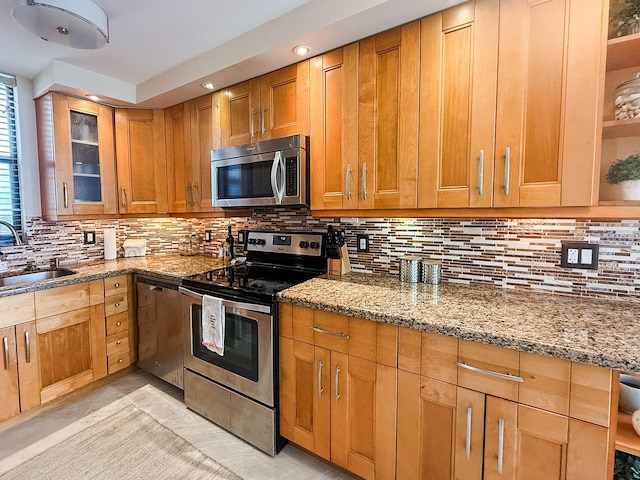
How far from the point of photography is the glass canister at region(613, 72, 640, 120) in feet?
4.02

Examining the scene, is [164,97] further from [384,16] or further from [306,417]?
[306,417]

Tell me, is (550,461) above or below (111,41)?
below

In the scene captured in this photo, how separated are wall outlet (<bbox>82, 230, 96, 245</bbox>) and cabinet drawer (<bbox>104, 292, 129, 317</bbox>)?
74 cm

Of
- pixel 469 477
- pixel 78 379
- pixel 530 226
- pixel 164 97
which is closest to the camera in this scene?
pixel 469 477

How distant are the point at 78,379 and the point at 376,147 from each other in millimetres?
2664

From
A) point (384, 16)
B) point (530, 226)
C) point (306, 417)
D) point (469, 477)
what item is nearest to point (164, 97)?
point (384, 16)

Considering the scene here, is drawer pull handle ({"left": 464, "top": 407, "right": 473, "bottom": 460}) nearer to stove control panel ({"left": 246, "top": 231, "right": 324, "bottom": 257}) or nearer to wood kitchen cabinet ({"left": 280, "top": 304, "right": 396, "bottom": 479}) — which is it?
wood kitchen cabinet ({"left": 280, "top": 304, "right": 396, "bottom": 479})

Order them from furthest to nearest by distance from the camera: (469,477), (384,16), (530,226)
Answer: (530,226), (384,16), (469,477)

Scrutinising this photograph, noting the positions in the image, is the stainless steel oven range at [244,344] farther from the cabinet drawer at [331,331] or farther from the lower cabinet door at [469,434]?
the lower cabinet door at [469,434]

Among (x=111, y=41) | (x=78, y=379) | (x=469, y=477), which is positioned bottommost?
(x=78, y=379)

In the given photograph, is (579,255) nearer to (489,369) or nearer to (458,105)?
(489,369)

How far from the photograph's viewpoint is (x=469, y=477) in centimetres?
119

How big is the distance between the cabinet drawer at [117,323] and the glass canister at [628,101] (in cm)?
332

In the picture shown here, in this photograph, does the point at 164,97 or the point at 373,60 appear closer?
the point at 373,60
